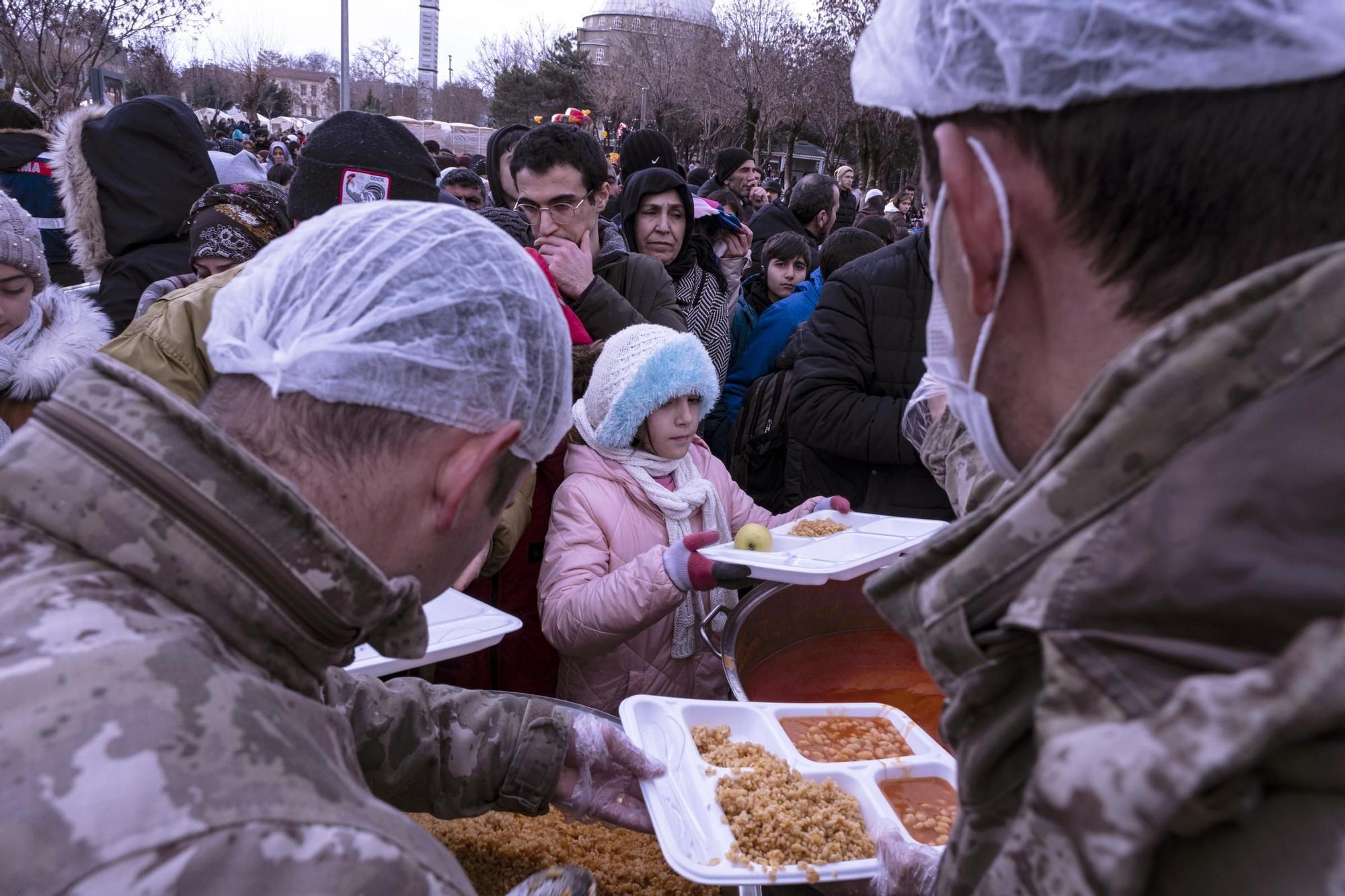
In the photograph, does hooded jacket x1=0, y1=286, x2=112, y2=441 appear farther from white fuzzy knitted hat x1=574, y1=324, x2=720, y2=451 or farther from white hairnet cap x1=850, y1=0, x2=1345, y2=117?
white hairnet cap x1=850, y1=0, x2=1345, y2=117

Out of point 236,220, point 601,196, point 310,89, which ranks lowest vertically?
point 236,220

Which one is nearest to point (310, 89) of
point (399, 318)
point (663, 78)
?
point (663, 78)

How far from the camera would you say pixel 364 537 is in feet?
3.83

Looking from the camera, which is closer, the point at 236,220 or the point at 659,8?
the point at 236,220

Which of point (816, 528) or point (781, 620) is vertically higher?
point (816, 528)

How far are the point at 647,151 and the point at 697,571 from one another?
457 cm

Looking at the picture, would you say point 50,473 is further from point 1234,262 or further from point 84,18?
point 84,18

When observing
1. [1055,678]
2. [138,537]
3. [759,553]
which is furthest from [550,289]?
[759,553]

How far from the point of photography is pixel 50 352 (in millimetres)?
3113

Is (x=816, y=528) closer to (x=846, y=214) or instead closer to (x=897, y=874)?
(x=897, y=874)

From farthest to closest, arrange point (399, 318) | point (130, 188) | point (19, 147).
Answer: point (19, 147)
point (130, 188)
point (399, 318)

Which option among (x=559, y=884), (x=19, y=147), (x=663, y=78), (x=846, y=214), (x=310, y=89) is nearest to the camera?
(x=559, y=884)

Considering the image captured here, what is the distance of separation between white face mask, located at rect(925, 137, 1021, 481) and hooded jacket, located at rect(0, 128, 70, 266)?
5.74 meters

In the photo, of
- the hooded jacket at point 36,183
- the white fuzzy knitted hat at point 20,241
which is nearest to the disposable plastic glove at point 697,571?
the white fuzzy knitted hat at point 20,241
